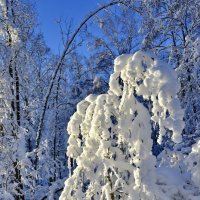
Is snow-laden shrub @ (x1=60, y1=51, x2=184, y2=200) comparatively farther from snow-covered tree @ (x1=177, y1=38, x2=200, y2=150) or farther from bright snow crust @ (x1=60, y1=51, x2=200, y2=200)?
snow-covered tree @ (x1=177, y1=38, x2=200, y2=150)

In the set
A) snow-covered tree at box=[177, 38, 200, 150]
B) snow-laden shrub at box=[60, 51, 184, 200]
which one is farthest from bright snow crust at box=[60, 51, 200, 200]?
snow-covered tree at box=[177, 38, 200, 150]

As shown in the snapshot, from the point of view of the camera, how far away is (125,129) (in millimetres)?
3502

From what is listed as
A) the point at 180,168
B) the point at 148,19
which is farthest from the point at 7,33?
the point at 180,168

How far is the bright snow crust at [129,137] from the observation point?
3068 millimetres

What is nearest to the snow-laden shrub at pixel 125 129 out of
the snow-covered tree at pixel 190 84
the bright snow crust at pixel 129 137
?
the bright snow crust at pixel 129 137

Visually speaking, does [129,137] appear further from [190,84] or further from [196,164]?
[190,84]

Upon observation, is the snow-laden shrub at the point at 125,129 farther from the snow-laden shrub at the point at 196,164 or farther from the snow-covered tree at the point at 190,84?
the snow-covered tree at the point at 190,84

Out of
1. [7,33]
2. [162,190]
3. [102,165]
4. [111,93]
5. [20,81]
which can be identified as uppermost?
[7,33]

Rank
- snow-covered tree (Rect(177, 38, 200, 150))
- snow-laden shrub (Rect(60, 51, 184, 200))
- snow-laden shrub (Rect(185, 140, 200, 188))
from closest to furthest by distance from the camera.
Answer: snow-laden shrub (Rect(60, 51, 184, 200))
snow-laden shrub (Rect(185, 140, 200, 188))
snow-covered tree (Rect(177, 38, 200, 150))

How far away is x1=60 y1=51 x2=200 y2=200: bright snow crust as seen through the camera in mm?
3068

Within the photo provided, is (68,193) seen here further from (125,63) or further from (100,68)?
(100,68)

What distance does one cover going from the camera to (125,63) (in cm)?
338

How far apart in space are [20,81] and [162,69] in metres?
8.17

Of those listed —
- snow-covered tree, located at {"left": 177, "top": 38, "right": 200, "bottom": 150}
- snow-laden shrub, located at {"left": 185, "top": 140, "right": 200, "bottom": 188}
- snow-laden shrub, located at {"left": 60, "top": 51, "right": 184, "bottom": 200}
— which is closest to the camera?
snow-laden shrub, located at {"left": 60, "top": 51, "right": 184, "bottom": 200}
